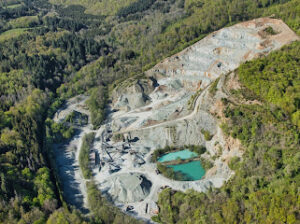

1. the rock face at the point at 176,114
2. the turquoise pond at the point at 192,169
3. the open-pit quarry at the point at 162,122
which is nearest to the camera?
the open-pit quarry at the point at 162,122

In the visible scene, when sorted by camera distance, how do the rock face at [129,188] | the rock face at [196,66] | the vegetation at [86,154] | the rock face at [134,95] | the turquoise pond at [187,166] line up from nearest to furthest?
the rock face at [129,188], the turquoise pond at [187,166], the vegetation at [86,154], the rock face at [196,66], the rock face at [134,95]

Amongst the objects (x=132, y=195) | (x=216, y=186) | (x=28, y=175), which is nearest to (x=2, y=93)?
(x=28, y=175)

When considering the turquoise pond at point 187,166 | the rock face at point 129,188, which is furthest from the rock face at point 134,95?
the rock face at point 129,188

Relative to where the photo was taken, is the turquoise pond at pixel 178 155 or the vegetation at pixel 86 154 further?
the turquoise pond at pixel 178 155

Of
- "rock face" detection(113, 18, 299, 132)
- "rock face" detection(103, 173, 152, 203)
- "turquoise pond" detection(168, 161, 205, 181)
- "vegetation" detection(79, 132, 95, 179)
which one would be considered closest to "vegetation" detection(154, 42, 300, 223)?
"rock face" detection(103, 173, 152, 203)

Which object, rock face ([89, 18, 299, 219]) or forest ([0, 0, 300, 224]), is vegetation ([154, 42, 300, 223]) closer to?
forest ([0, 0, 300, 224])

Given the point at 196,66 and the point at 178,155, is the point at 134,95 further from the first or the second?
the point at 178,155

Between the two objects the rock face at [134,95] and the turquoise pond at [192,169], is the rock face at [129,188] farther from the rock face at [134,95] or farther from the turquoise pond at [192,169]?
the rock face at [134,95]
